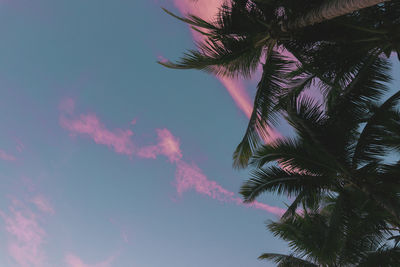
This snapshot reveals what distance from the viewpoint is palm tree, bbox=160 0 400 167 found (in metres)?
5.53

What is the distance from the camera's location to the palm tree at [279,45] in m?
5.53

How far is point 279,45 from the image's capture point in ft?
21.0

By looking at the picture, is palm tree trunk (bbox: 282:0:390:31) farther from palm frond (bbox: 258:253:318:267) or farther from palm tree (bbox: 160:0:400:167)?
palm frond (bbox: 258:253:318:267)

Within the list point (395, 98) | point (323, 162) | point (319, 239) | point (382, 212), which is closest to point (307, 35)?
point (395, 98)

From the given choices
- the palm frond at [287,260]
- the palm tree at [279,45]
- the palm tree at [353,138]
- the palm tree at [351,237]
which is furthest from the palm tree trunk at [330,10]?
the palm frond at [287,260]

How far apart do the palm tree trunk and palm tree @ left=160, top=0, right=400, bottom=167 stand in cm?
22

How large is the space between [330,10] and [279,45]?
2.47 m

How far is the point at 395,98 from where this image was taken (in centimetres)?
596

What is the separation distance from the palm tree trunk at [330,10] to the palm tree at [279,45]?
22 cm

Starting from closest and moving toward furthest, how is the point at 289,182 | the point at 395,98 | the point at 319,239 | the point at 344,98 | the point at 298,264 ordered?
the point at 395,98
the point at 344,98
the point at 289,182
the point at 319,239
the point at 298,264

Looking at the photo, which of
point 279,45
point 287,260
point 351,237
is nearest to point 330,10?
point 279,45

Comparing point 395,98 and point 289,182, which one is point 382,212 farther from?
point 395,98

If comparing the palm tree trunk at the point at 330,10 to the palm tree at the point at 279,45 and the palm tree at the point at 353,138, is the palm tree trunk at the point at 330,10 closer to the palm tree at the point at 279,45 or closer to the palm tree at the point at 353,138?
the palm tree at the point at 279,45

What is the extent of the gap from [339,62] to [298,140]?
7.43 ft
